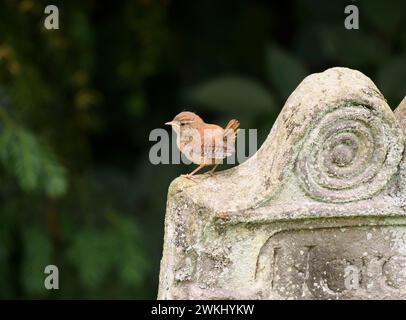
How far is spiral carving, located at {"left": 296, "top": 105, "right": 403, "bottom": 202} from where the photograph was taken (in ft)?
7.64

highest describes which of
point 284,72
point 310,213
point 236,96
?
point 284,72

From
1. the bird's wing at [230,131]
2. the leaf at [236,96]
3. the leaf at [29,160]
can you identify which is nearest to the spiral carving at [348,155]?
the bird's wing at [230,131]

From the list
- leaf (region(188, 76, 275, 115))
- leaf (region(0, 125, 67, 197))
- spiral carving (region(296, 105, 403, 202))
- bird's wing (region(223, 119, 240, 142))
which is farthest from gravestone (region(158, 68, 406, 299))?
leaf (region(188, 76, 275, 115))

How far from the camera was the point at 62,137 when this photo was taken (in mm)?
4262

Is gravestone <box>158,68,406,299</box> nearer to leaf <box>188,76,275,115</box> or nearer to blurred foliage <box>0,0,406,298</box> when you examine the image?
blurred foliage <box>0,0,406,298</box>

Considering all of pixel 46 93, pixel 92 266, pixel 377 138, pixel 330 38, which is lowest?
pixel 92 266

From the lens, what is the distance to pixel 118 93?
5098 millimetres

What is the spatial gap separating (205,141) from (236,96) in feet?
6.15

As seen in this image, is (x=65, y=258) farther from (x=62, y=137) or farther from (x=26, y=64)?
(x=26, y=64)

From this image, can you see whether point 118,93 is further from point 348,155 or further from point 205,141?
point 348,155

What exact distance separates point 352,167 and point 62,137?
2155mm

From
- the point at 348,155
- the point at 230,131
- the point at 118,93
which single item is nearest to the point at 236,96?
the point at 118,93

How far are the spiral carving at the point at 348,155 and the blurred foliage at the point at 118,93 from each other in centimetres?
143

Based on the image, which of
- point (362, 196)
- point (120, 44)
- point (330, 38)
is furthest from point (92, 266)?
point (362, 196)
